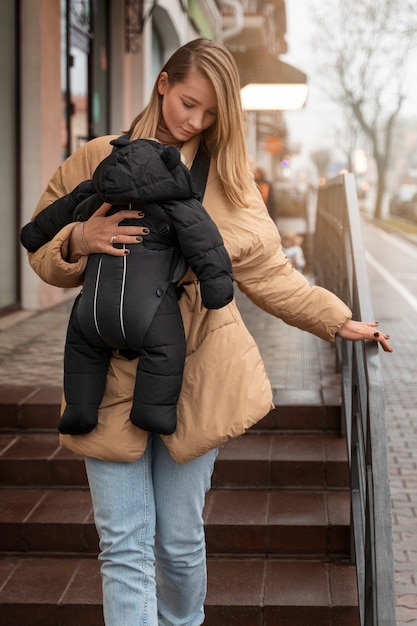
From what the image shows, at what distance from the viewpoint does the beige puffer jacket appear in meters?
2.82

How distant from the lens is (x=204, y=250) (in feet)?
8.81

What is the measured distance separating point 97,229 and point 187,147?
0.39 metres

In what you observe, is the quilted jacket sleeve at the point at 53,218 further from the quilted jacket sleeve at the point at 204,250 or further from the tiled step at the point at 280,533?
the tiled step at the point at 280,533

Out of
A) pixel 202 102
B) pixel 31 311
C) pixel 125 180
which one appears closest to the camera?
pixel 125 180

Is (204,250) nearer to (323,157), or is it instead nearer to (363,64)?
(363,64)

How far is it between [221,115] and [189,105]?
0.31 feet

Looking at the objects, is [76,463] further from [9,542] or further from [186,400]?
[186,400]

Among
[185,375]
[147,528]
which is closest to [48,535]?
[147,528]

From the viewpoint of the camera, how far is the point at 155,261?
107 inches

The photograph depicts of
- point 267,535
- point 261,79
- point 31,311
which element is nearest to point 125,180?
point 267,535

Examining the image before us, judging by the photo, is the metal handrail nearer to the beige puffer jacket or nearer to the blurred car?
the beige puffer jacket

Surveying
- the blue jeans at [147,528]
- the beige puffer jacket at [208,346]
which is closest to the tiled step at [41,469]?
the blue jeans at [147,528]

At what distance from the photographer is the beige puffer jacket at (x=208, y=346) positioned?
9.24 feet

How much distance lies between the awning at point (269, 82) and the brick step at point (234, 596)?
26.4ft
